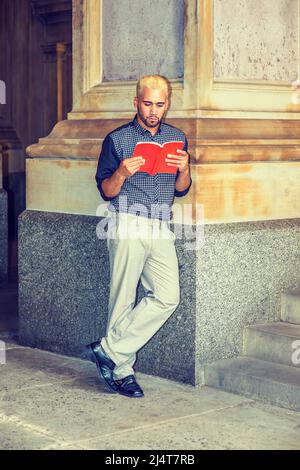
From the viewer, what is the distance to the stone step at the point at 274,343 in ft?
21.7

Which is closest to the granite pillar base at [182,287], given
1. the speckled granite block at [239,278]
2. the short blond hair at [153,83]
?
the speckled granite block at [239,278]

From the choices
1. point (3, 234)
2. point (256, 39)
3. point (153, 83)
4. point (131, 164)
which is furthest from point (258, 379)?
point (3, 234)

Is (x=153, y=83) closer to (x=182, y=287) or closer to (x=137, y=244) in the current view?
(x=137, y=244)

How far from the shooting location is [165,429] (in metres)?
5.69

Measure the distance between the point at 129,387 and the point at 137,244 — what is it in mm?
848

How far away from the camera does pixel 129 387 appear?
21.0 ft

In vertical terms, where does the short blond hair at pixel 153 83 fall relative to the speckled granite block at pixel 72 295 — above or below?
above

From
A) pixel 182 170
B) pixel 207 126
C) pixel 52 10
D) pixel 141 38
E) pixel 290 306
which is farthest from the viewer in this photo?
pixel 52 10

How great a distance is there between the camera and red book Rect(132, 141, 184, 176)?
6086mm

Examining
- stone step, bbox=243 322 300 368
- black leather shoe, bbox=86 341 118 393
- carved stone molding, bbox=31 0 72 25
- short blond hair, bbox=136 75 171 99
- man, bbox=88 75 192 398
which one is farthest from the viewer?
carved stone molding, bbox=31 0 72 25

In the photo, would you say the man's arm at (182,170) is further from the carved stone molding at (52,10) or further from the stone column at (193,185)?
the carved stone molding at (52,10)

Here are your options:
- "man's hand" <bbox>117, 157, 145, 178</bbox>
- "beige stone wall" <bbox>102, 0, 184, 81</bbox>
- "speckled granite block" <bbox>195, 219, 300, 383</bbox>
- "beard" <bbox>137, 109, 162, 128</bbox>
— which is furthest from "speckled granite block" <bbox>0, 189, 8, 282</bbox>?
"man's hand" <bbox>117, 157, 145, 178</bbox>

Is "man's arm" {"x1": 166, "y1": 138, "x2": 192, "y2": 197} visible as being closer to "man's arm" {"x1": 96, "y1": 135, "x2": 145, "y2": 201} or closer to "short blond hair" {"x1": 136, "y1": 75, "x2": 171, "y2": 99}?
"man's arm" {"x1": 96, "y1": 135, "x2": 145, "y2": 201}

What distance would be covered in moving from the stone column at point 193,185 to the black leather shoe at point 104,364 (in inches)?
19.3
